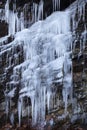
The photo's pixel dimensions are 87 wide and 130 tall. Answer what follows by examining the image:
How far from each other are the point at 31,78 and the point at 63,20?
3.16ft

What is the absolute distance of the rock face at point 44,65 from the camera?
605 cm

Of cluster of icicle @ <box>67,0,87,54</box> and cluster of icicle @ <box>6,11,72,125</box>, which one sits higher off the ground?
cluster of icicle @ <box>67,0,87,54</box>

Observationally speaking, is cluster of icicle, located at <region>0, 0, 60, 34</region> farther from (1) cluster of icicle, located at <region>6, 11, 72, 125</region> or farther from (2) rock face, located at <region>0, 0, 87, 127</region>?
(1) cluster of icicle, located at <region>6, 11, 72, 125</region>

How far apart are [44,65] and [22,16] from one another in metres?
0.93

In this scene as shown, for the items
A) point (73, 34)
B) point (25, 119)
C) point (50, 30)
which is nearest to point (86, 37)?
point (73, 34)

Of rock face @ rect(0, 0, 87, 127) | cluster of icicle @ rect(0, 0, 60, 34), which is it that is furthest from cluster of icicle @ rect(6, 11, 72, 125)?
cluster of icicle @ rect(0, 0, 60, 34)

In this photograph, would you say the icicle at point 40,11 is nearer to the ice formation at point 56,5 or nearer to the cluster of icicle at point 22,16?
the cluster of icicle at point 22,16

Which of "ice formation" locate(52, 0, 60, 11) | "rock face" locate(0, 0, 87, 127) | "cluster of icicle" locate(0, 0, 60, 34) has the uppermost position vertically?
"ice formation" locate(52, 0, 60, 11)

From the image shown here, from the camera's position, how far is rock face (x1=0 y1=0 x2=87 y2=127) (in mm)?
6051

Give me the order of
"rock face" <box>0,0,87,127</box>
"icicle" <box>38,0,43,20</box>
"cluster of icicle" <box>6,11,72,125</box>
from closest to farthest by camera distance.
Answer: "rock face" <box>0,0,87,127</box> → "cluster of icicle" <box>6,11,72,125</box> → "icicle" <box>38,0,43,20</box>

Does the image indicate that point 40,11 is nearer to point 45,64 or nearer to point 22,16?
point 22,16

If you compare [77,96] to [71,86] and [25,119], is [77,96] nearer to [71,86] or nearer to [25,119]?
[71,86]

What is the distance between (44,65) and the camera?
6.42 metres

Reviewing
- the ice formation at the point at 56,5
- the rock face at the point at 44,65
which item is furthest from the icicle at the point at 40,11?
the ice formation at the point at 56,5
